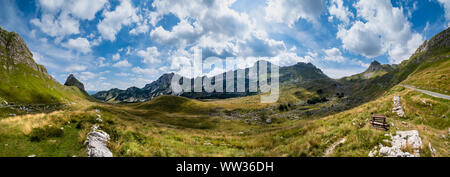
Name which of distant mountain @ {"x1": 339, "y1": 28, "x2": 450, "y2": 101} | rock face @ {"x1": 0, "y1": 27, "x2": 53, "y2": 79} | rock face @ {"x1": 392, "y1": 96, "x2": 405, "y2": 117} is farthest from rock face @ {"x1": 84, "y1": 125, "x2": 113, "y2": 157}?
rock face @ {"x1": 0, "y1": 27, "x2": 53, "y2": 79}

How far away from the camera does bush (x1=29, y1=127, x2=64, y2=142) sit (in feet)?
34.0

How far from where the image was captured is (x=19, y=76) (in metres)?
125

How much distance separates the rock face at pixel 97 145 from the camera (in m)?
9.41

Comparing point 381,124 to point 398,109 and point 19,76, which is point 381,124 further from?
point 19,76

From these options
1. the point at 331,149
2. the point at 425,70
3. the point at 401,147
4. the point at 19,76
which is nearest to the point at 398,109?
the point at 401,147

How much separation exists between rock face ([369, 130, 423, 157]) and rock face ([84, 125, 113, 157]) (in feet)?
52.1

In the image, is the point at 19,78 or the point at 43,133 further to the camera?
the point at 19,78

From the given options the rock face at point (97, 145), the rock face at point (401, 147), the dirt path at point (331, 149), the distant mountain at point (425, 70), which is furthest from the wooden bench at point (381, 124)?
the distant mountain at point (425, 70)

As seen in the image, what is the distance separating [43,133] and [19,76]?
608 ft

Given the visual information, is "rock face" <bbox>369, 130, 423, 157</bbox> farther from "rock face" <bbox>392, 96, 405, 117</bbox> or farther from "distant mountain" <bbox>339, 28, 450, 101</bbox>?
"distant mountain" <bbox>339, 28, 450, 101</bbox>
